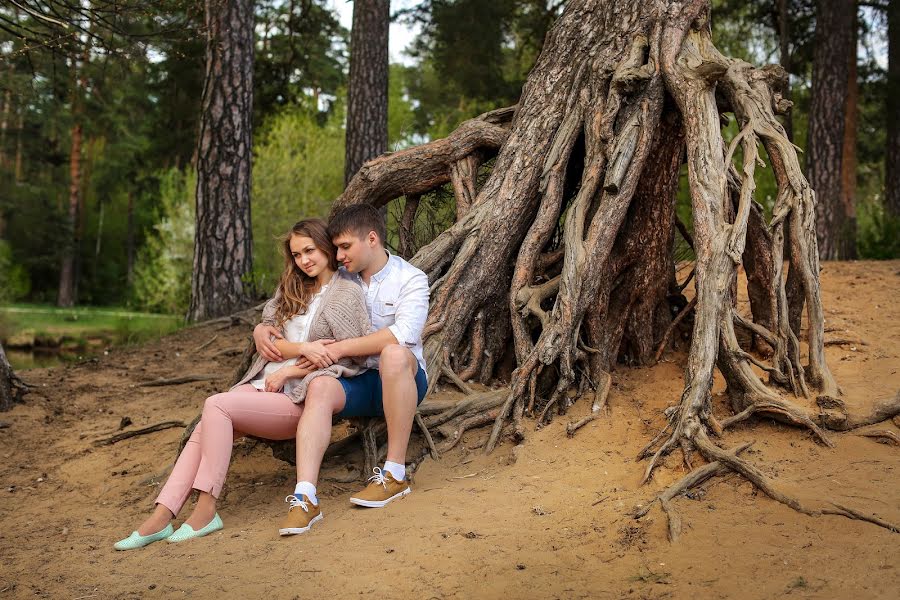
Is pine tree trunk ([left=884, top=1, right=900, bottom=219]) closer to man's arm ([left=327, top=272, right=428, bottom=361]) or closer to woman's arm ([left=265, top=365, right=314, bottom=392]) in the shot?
man's arm ([left=327, top=272, right=428, bottom=361])

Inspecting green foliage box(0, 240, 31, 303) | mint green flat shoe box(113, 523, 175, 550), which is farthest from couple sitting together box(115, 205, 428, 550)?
green foliage box(0, 240, 31, 303)

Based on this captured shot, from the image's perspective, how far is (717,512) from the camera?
380 centimetres

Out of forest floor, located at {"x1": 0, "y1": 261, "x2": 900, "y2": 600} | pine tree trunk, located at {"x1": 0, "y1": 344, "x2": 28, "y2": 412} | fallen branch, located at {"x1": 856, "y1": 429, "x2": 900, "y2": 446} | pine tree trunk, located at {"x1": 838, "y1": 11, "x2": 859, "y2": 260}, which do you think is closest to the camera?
forest floor, located at {"x1": 0, "y1": 261, "x2": 900, "y2": 600}

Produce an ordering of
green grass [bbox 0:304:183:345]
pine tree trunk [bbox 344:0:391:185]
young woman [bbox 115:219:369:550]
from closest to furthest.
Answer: young woman [bbox 115:219:369:550] < pine tree trunk [bbox 344:0:391:185] < green grass [bbox 0:304:183:345]

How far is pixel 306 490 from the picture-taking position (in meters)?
4.27

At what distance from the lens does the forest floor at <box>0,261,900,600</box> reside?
3363 mm

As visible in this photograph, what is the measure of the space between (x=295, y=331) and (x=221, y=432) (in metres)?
0.71

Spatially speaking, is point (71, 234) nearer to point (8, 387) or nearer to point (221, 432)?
point (8, 387)

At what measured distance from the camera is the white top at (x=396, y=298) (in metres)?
4.73

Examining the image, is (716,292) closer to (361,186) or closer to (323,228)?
(323,228)

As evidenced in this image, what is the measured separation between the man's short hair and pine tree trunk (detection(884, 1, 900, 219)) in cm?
1241

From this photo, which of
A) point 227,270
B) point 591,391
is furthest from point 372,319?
point 227,270

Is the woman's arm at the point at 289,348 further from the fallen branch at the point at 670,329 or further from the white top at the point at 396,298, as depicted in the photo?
the fallen branch at the point at 670,329

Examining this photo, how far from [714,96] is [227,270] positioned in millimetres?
6529
